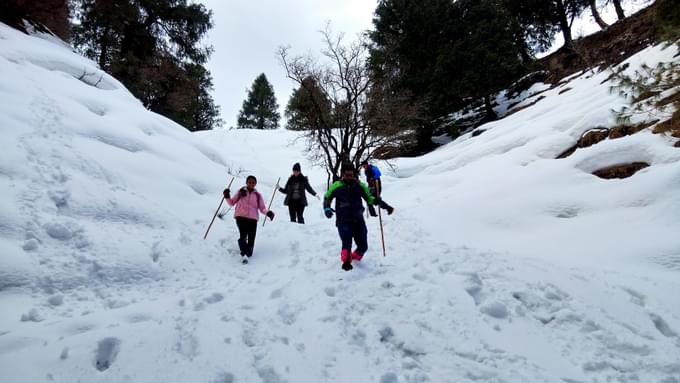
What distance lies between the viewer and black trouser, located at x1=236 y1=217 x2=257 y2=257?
631 centimetres

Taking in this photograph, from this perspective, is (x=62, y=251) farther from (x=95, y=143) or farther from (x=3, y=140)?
(x=95, y=143)

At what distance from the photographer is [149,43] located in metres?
18.5

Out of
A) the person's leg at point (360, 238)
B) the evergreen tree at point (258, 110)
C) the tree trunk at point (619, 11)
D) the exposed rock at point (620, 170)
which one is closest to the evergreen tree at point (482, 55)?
the tree trunk at point (619, 11)

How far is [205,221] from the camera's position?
24.4 feet

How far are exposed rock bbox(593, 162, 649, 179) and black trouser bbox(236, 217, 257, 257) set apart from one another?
7780 mm

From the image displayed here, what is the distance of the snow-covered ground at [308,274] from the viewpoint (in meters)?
2.99

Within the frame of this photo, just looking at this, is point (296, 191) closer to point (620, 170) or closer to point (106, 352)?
point (106, 352)

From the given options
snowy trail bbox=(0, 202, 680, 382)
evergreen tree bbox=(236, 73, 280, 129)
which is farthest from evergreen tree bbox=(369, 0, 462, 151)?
evergreen tree bbox=(236, 73, 280, 129)

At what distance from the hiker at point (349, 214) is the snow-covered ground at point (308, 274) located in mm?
294

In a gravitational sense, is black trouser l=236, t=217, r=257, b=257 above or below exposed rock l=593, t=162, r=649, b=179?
above

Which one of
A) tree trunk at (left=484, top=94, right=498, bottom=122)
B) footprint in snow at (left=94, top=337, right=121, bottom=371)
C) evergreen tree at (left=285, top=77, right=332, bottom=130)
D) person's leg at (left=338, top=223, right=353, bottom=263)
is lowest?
person's leg at (left=338, top=223, right=353, bottom=263)

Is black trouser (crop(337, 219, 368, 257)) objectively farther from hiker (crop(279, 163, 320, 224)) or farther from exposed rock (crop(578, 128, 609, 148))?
exposed rock (crop(578, 128, 609, 148))

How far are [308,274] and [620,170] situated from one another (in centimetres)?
715

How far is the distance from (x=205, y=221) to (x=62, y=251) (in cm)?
311
